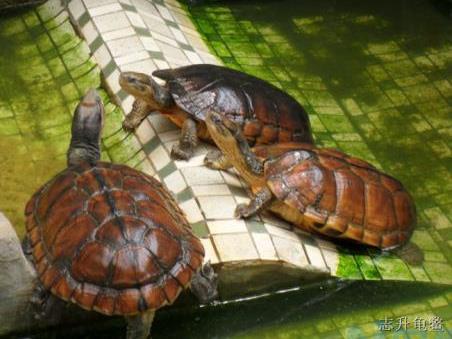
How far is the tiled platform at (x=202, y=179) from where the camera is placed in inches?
197

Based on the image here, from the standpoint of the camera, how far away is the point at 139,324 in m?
4.45

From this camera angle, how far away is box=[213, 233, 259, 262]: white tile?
486 cm

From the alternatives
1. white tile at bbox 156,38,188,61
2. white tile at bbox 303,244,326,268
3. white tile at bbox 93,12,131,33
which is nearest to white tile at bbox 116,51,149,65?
white tile at bbox 156,38,188,61

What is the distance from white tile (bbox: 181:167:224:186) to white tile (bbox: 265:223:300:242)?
1.62 feet

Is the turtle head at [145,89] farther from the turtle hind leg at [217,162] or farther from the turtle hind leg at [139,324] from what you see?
the turtle hind leg at [139,324]

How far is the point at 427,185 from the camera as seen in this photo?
19.9ft

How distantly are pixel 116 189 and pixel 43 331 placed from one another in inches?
37.4

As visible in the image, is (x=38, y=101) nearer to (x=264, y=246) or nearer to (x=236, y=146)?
(x=236, y=146)

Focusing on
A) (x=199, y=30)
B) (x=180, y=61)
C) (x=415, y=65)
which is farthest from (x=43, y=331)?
(x=415, y=65)

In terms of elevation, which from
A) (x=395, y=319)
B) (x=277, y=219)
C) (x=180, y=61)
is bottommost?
(x=395, y=319)

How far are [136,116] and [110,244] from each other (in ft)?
6.09

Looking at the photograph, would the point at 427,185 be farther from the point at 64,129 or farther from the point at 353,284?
the point at 64,129

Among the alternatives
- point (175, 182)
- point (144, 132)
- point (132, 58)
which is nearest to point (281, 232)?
point (175, 182)

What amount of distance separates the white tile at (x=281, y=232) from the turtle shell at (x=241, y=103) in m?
0.76
